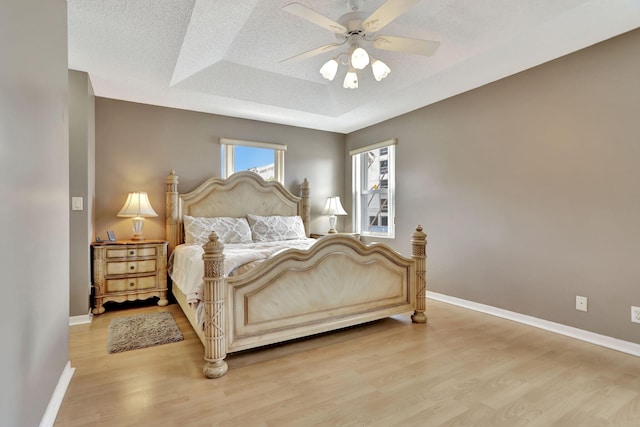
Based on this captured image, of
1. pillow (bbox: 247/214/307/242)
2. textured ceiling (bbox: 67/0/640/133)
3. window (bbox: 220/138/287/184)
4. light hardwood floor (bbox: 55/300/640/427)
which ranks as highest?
textured ceiling (bbox: 67/0/640/133)

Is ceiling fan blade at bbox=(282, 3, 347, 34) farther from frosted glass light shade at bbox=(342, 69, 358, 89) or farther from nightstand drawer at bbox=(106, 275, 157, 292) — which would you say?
nightstand drawer at bbox=(106, 275, 157, 292)

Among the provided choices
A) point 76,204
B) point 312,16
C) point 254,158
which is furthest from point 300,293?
point 254,158

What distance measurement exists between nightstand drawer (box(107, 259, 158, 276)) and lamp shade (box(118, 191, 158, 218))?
Result: 20.8 inches

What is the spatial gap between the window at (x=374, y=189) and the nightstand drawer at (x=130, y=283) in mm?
3083

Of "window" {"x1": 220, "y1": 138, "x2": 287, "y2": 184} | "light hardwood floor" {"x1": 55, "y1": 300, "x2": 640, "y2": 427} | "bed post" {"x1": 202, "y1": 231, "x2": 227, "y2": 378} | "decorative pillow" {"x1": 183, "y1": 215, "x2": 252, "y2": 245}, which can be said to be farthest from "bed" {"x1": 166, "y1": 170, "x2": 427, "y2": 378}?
"window" {"x1": 220, "y1": 138, "x2": 287, "y2": 184}

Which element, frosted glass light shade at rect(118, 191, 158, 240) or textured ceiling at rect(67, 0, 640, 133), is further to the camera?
frosted glass light shade at rect(118, 191, 158, 240)

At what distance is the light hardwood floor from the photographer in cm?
169

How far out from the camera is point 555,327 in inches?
Result: 113

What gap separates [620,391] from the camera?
75.5 inches

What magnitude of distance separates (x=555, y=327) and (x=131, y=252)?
4.22 m

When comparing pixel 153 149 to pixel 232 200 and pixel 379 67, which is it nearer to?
pixel 232 200

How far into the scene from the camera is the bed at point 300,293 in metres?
2.17

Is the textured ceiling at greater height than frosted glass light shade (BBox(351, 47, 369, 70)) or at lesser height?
greater

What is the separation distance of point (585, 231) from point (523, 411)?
1743 mm
